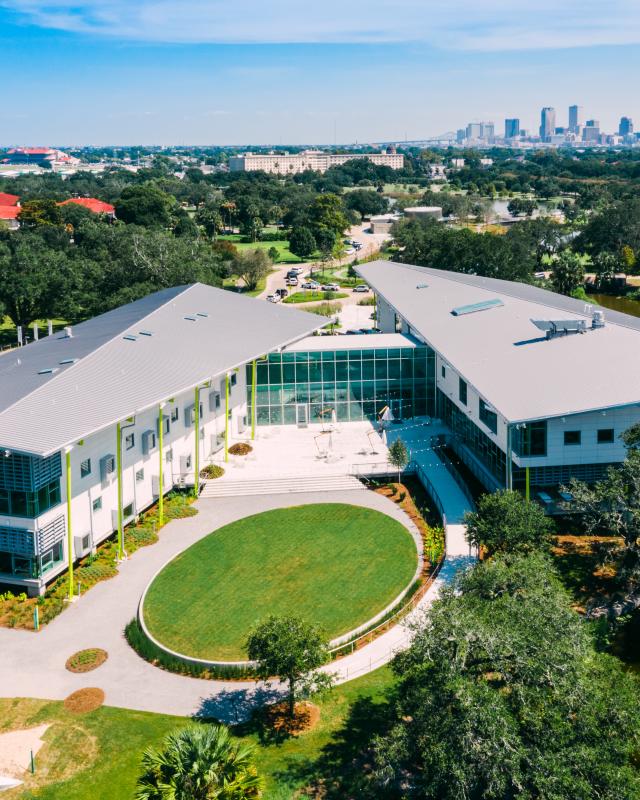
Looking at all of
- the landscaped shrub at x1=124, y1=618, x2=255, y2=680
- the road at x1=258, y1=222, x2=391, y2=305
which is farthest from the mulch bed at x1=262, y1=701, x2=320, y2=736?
the road at x1=258, y1=222, x2=391, y2=305

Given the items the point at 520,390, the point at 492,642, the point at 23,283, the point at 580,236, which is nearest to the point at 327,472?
the point at 520,390

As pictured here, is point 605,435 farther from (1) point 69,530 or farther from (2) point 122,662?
(1) point 69,530

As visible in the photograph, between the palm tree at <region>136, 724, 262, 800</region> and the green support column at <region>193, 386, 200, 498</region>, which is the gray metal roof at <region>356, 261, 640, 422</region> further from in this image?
the palm tree at <region>136, 724, 262, 800</region>

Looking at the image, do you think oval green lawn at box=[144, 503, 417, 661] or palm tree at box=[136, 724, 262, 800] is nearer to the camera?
palm tree at box=[136, 724, 262, 800]

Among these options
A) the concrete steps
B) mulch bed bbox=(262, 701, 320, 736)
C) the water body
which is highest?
the water body

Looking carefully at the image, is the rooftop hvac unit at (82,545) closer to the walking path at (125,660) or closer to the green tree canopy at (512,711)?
the walking path at (125,660)

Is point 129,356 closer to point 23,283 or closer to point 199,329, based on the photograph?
point 199,329

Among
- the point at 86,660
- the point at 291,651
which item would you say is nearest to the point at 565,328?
the point at 291,651
